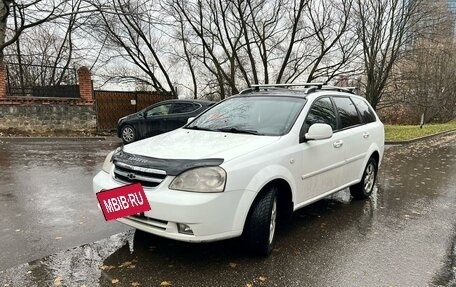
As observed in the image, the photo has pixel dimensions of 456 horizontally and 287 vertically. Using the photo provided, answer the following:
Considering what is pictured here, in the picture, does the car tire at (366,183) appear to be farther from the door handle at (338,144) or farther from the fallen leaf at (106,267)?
the fallen leaf at (106,267)

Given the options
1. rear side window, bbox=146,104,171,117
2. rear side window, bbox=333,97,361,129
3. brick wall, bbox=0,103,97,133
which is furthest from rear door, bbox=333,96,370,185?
brick wall, bbox=0,103,97,133

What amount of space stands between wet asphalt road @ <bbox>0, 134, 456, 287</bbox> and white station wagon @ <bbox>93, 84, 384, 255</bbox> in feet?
1.24

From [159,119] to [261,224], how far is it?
9.78 m

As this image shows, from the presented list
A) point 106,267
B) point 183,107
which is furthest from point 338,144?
point 183,107

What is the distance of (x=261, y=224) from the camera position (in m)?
3.60

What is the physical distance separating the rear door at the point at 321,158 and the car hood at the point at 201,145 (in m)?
0.58

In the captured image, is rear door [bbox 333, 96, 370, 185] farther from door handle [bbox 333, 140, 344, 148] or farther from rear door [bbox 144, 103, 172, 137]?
rear door [bbox 144, 103, 172, 137]

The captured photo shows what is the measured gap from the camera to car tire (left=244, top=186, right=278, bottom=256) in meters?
3.60

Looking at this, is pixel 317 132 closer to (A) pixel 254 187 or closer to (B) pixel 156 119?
(A) pixel 254 187

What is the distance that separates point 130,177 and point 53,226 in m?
1.69

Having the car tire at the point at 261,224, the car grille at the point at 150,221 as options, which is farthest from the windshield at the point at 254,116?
the car grille at the point at 150,221

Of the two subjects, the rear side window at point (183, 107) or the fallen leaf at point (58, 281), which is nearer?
the fallen leaf at point (58, 281)

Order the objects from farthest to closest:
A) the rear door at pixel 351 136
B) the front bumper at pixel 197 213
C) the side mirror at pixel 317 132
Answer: the rear door at pixel 351 136, the side mirror at pixel 317 132, the front bumper at pixel 197 213

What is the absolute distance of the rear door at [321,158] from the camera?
4.39 metres
